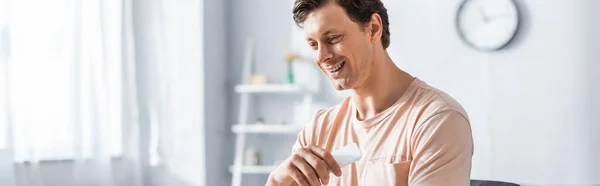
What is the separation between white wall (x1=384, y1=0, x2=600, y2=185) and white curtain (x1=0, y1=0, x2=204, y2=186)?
4.11 ft

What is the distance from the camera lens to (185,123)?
13.9ft

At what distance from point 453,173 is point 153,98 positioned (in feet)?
9.83

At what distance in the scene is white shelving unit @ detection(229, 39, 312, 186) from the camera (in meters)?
4.24

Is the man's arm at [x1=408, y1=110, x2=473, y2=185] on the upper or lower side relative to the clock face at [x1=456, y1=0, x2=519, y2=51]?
lower

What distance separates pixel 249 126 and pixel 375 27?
112 inches

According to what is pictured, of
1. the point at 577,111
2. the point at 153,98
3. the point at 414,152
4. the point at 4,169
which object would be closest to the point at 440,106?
the point at 414,152

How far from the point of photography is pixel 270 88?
4.25 metres

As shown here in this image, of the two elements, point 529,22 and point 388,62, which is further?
point 529,22

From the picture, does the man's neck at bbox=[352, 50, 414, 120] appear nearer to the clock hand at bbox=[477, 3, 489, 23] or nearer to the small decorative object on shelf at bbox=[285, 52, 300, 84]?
the clock hand at bbox=[477, 3, 489, 23]

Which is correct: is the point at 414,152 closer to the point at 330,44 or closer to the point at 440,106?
the point at 440,106

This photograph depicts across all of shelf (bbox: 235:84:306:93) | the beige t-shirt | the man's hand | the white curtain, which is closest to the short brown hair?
the beige t-shirt

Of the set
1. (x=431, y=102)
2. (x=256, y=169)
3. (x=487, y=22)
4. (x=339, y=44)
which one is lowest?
(x=256, y=169)

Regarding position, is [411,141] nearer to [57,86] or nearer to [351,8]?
[351,8]

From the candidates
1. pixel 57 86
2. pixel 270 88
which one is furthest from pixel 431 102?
pixel 270 88
